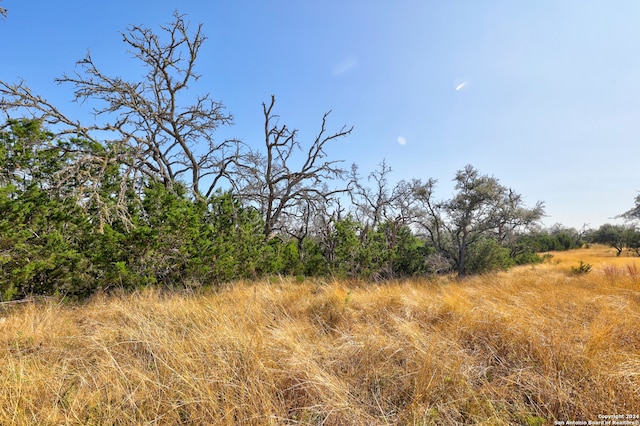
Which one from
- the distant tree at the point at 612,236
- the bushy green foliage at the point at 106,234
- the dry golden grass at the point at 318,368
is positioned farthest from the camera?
the distant tree at the point at 612,236

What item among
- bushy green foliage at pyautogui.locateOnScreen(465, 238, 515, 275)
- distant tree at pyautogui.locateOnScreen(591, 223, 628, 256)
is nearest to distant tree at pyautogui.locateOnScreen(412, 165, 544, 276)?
bushy green foliage at pyautogui.locateOnScreen(465, 238, 515, 275)

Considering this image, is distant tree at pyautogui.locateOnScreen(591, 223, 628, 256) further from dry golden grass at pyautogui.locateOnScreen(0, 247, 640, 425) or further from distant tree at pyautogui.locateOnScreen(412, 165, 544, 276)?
dry golden grass at pyautogui.locateOnScreen(0, 247, 640, 425)

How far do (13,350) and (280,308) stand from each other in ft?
10.1

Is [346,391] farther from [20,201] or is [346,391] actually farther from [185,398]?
[20,201]

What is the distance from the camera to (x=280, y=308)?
14.8 feet

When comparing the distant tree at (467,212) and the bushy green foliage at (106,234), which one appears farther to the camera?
the distant tree at (467,212)

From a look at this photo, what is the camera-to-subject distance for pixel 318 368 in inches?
95.5

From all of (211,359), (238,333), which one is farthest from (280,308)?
(211,359)

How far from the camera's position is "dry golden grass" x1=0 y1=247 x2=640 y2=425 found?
6.36 ft

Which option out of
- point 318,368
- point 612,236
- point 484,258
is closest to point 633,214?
point 612,236

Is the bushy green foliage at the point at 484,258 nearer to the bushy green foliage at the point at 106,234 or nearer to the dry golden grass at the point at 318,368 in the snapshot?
the bushy green foliage at the point at 106,234

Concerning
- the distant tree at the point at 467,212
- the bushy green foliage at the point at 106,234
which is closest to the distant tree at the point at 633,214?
the distant tree at the point at 467,212

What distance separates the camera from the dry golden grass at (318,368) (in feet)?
6.36

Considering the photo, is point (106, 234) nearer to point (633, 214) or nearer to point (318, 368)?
point (318, 368)
